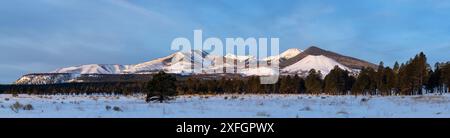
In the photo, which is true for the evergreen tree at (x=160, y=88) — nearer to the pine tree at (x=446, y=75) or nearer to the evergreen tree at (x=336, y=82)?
the pine tree at (x=446, y=75)

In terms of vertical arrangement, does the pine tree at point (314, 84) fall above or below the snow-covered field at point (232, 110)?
above

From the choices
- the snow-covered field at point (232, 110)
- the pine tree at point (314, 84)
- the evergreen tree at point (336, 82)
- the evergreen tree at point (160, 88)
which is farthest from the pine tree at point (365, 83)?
the snow-covered field at point (232, 110)

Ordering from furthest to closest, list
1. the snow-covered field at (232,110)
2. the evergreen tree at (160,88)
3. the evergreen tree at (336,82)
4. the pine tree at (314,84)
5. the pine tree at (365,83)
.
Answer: the pine tree at (314,84) < the evergreen tree at (336,82) < the pine tree at (365,83) < the evergreen tree at (160,88) < the snow-covered field at (232,110)

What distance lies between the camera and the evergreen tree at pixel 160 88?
3497 centimetres

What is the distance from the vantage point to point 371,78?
105 metres

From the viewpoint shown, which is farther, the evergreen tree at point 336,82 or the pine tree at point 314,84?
the pine tree at point 314,84

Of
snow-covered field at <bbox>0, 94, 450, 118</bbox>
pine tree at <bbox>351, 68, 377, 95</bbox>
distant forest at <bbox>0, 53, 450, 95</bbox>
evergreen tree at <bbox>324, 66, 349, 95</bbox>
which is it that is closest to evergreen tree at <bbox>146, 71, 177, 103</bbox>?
snow-covered field at <bbox>0, 94, 450, 118</bbox>

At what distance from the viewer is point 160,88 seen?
115 ft

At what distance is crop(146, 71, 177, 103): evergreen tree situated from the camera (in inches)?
1377

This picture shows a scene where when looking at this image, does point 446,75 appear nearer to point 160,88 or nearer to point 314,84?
point 314,84
